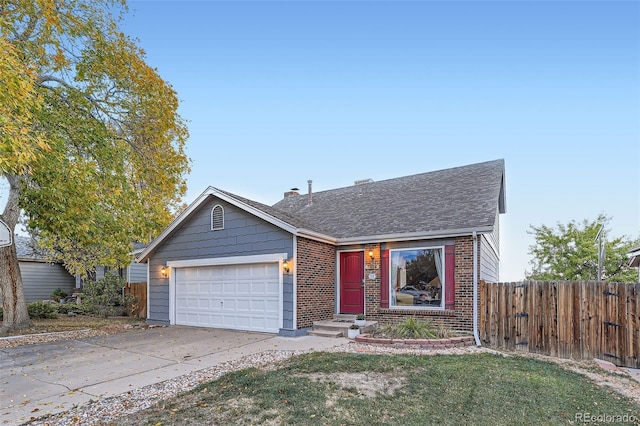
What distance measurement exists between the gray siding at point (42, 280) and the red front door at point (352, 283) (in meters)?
19.9

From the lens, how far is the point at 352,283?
11.4 metres

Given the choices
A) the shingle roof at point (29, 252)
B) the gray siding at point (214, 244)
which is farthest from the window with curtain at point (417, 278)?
the shingle roof at point (29, 252)

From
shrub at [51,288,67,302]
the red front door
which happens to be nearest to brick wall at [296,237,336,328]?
the red front door

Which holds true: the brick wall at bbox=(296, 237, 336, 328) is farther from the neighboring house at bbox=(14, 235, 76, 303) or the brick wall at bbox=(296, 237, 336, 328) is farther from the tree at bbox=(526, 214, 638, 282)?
the neighboring house at bbox=(14, 235, 76, 303)

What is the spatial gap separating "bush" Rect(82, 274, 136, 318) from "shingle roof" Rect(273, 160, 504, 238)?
8.16 metres

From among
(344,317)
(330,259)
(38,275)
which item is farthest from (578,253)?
(38,275)

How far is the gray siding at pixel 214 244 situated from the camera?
1031cm

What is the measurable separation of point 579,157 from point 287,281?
1259cm

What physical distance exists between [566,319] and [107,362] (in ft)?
31.6

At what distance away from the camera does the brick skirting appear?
8.19m

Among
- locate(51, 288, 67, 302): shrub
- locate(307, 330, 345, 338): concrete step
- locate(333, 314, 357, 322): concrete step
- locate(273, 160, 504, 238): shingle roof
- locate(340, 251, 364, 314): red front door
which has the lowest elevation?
locate(51, 288, 67, 302): shrub

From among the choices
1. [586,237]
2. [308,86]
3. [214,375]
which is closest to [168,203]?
[308,86]

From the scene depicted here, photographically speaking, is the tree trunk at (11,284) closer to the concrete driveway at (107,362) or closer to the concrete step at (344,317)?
the concrete driveway at (107,362)

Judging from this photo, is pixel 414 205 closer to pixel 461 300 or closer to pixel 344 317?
pixel 461 300
